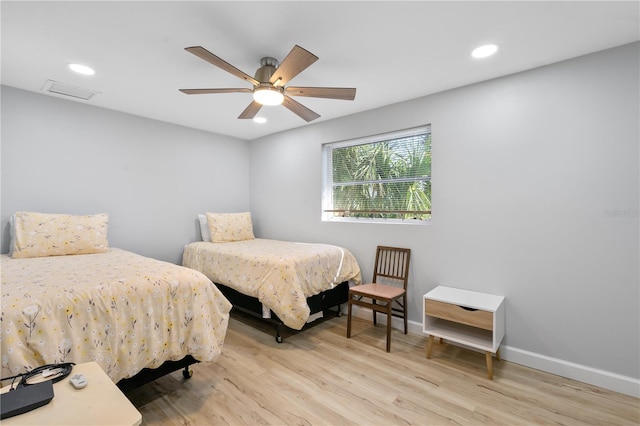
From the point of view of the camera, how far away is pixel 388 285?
3.23 m

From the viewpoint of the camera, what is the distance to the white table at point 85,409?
846 millimetres

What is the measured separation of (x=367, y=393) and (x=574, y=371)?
1.58 metres

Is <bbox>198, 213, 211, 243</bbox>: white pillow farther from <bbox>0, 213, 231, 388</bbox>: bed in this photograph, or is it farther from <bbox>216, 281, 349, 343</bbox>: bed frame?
<bbox>0, 213, 231, 388</bbox>: bed

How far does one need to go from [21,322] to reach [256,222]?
133 inches

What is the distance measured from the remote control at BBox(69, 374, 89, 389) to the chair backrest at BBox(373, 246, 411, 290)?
8.49ft

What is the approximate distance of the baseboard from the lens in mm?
2035

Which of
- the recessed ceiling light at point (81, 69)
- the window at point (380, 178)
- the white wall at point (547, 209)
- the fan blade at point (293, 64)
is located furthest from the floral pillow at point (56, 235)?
the white wall at point (547, 209)

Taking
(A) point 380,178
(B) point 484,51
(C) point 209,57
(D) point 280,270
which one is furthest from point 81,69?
(B) point 484,51

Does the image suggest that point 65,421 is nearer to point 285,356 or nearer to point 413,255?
point 285,356

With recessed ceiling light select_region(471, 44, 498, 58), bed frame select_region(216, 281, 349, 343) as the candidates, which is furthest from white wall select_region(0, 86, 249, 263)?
recessed ceiling light select_region(471, 44, 498, 58)

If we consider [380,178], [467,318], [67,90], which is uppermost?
[67,90]

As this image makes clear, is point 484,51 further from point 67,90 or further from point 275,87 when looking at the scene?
point 67,90

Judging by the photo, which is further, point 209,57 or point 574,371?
point 574,371

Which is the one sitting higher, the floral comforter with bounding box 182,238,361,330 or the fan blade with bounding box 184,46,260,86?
the fan blade with bounding box 184,46,260,86
